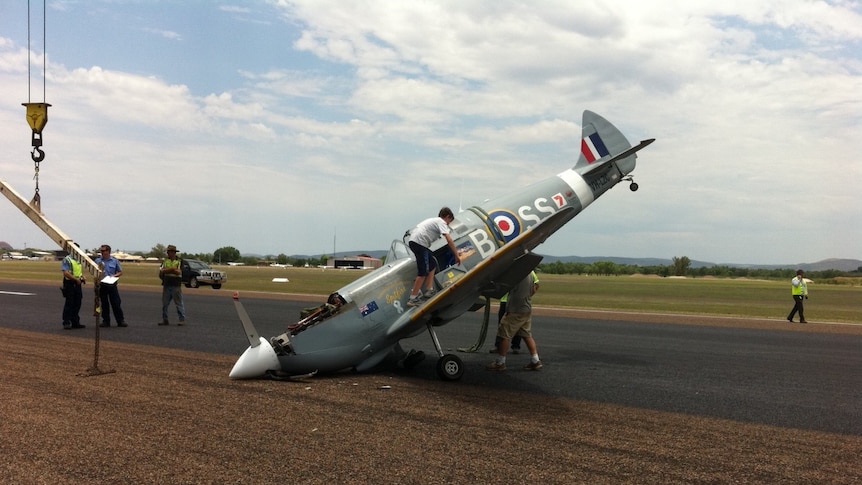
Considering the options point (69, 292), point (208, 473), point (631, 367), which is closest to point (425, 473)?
point (208, 473)

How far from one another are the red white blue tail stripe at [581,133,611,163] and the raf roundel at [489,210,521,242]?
2771 mm

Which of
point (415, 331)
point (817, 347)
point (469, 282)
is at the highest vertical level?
point (469, 282)

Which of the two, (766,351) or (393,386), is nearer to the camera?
(393,386)

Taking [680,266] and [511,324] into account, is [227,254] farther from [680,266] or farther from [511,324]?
[511,324]

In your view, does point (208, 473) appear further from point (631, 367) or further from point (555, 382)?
point (631, 367)

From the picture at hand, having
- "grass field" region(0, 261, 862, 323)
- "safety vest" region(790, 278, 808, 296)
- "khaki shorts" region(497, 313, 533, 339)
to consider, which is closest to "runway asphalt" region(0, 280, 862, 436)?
"khaki shorts" region(497, 313, 533, 339)

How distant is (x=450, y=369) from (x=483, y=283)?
4.53 ft

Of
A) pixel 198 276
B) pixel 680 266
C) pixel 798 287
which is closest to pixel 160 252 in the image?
pixel 198 276

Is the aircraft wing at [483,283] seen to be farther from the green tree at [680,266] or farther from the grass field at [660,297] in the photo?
the green tree at [680,266]

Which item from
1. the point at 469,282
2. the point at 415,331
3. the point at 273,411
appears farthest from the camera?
the point at 415,331

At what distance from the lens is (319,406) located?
6.98 metres

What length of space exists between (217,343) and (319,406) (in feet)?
20.0

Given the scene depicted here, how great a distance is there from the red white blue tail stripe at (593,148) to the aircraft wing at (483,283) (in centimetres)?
359

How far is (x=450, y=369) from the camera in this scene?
8789mm
